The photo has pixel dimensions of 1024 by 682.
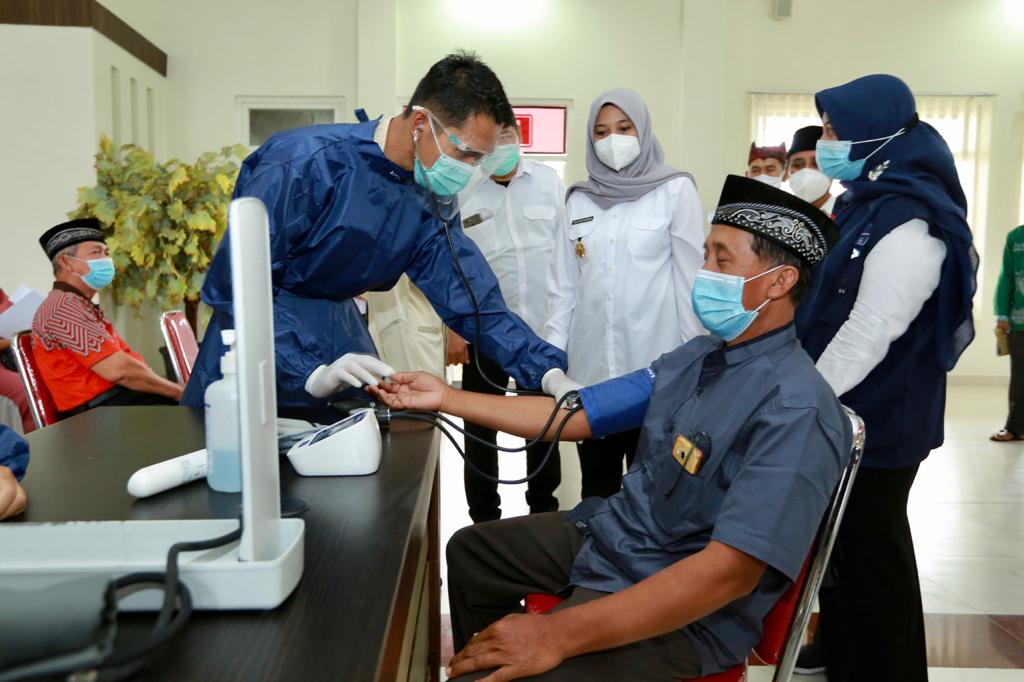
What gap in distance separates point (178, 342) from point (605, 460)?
194 cm

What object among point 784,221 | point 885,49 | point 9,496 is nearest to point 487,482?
point 784,221

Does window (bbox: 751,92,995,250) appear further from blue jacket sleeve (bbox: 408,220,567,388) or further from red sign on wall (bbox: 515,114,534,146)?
blue jacket sleeve (bbox: 408,220,567,388)

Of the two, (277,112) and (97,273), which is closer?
(97,273)

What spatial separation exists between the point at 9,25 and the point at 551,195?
4.17 meters

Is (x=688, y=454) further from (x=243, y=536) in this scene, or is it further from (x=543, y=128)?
(x=543, y=128)

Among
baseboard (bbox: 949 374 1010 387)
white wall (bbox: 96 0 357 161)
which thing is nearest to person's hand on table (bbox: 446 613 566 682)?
white wall (bbox: 96 0 357 161)

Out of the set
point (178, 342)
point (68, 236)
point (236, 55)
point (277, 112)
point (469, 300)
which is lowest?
point (178, 342)

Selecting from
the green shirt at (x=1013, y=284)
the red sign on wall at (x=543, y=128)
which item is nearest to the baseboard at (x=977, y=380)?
the green shirt at (x=1013, y=284)

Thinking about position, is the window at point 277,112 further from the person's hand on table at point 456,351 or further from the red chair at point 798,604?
the red chair at point 798,604

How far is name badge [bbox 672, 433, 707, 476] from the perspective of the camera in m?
1.26

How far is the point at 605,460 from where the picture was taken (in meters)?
2.47

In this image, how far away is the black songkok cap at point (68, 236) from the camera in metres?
3.16

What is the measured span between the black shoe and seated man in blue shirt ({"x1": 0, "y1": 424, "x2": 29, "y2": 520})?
1801 mm

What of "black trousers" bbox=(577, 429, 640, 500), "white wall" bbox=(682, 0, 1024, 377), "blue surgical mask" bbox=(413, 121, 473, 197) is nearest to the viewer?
"blue surgical mask" bbox=(413, 121, 473, 197)
